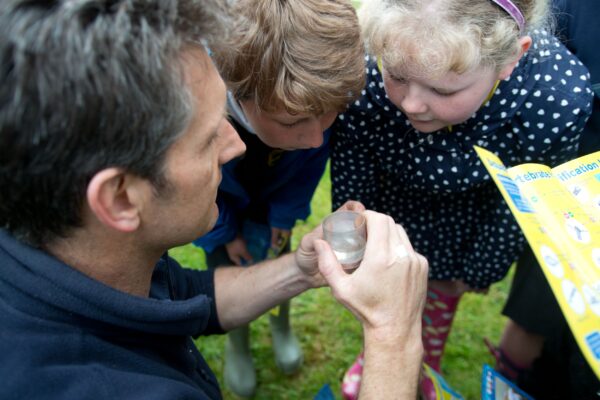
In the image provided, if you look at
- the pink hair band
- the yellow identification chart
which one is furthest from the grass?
the pink hair band

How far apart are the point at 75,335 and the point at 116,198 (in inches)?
11.0

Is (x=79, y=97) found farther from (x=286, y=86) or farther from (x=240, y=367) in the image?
(x=240, y=367)

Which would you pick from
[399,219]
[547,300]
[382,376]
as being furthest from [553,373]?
[382,376]

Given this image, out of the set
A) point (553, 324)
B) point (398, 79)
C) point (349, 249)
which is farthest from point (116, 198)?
point (553, 324)

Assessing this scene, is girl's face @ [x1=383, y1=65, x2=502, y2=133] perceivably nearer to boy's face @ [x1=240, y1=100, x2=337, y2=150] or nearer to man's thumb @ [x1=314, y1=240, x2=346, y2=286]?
boy's face @ [x1=240, y1=100, x2=337, y2=150]

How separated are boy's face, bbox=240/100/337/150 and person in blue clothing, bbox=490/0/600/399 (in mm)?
821

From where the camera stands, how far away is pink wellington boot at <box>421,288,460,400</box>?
2.42m

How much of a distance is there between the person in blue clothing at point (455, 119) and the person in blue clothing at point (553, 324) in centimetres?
8

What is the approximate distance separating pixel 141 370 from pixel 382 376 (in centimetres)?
55

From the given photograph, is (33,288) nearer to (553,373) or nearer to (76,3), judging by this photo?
(76,3)

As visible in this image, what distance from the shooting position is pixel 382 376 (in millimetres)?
1280

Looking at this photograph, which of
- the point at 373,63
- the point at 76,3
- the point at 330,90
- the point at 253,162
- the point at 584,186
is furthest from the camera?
the point at 253,162

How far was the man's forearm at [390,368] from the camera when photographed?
1263 mm

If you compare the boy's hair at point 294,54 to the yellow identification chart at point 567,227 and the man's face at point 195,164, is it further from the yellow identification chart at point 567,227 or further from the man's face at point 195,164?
the yellow identification chart at point 567,227
